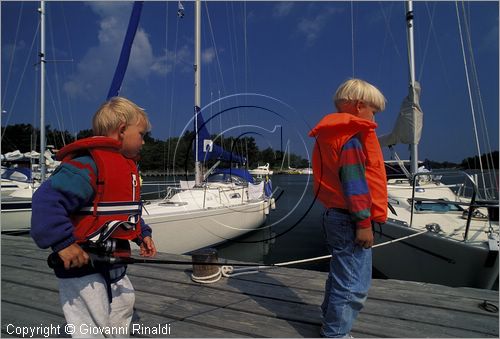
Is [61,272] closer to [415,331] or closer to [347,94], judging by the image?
[347,94]

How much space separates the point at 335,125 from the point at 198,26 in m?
10.8

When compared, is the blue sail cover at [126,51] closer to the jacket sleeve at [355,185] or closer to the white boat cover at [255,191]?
the white boat cover at [255,191]

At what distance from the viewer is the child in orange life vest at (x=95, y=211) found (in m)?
1.33

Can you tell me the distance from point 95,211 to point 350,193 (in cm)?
135

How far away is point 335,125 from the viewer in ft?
6.33

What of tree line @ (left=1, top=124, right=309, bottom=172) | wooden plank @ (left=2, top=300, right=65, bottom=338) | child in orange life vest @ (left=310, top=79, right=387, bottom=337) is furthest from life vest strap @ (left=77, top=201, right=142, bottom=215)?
wooden plank @ (left=2, top=300, right=65, bottom=338)

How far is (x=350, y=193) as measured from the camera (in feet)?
6.01

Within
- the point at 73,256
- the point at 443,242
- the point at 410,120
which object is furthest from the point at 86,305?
the point at 410,120

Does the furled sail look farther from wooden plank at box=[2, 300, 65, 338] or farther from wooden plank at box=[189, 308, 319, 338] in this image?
wooden plank at box=[2, 300, 65, 338]

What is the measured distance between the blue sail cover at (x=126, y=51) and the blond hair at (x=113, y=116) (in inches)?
280

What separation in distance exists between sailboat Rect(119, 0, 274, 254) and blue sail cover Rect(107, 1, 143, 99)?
2.17 meters

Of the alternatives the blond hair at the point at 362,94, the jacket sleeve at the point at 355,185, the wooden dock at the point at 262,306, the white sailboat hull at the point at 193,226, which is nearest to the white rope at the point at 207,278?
the wooden dock at the point at 262,306

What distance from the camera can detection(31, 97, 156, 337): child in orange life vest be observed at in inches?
52.2

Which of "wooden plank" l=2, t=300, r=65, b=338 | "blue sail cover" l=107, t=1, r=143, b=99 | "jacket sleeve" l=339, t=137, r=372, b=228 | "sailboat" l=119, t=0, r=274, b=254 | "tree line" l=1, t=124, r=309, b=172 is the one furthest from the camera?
"blue sail cover" l=107, t=1, r=143, b=99
